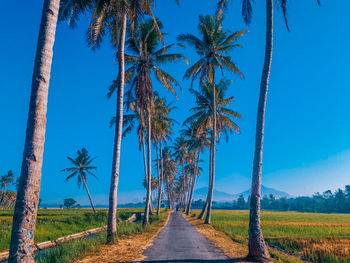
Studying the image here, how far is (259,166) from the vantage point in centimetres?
926

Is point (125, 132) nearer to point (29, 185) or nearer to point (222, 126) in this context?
point (222, 126)

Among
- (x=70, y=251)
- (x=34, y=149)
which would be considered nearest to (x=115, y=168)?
(x=70, y=251)

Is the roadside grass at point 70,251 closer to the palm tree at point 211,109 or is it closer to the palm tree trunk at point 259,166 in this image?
the palm tree trunk at point 259,166

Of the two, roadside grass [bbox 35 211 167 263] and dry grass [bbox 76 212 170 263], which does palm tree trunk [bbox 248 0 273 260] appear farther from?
roadside grass [bbox 35 211 167 263]

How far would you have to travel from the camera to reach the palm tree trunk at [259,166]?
8.41 metres

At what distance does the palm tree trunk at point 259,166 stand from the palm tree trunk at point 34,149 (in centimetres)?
657

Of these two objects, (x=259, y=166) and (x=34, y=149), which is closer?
(x=34, y=149)

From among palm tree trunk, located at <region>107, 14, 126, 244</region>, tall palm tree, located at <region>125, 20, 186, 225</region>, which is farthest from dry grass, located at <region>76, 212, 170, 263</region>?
tall palm tree, located at <region>125, 20, 186, 225</region>

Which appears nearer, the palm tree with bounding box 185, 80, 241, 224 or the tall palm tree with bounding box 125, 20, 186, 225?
the tall palm tree with bounding box 125, 20, 186, 225

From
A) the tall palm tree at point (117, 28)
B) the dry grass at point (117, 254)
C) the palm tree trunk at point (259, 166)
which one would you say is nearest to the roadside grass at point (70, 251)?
the dry grass at point (117, 254)

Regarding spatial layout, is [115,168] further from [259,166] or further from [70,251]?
[259,166]

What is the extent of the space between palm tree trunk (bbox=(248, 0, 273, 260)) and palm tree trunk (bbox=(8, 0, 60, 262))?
657 cm

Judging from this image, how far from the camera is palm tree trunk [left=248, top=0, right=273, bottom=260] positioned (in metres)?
8.41

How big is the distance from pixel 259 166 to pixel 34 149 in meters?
7.17
